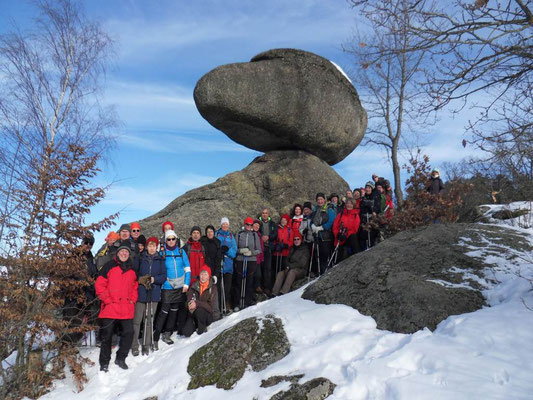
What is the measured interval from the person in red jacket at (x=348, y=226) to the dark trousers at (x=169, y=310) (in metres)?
3.93

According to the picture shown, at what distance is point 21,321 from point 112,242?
7.42 feet

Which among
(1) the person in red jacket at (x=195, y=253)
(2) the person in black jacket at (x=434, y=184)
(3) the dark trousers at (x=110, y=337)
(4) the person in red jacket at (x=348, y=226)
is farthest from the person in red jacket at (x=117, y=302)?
(2) the person in black jacket at (x=434, y=184)

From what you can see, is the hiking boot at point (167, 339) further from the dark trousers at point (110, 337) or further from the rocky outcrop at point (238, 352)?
the rocky outcrop at point (238, 352)

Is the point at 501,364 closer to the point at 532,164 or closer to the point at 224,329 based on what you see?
the point at 532,164

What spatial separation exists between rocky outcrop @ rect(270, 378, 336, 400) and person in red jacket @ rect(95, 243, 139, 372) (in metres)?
3.43

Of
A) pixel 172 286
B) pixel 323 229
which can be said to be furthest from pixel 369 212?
pixel 172 286

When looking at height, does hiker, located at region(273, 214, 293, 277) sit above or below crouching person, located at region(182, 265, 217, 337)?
above

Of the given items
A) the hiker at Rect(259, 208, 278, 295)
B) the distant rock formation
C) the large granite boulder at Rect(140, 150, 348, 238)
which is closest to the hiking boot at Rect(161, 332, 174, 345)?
the hiker at Rect(259, 208, 278, 295)

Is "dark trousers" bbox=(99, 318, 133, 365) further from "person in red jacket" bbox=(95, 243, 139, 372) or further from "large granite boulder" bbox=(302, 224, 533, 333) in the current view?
"large granite boulder" bbox=(302, 224, 533, 333)

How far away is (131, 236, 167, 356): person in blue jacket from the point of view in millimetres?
7566

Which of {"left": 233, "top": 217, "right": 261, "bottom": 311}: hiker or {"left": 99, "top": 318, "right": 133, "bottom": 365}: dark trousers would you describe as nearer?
{"left": 99, "top": 318, "right": 133, "bottom": 365}: dark trousers

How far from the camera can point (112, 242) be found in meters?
8.40

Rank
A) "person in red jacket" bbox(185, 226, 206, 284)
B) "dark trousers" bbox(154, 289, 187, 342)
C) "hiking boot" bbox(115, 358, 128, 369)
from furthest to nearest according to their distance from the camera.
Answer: "person in red jacket" bbox(185, 226, 206, 284) < "dark trousers" bbox(154, 289, 187, 342) < "hiking boot" bbox(115, 358, 128, 369)

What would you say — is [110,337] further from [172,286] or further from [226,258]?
[226,258]
